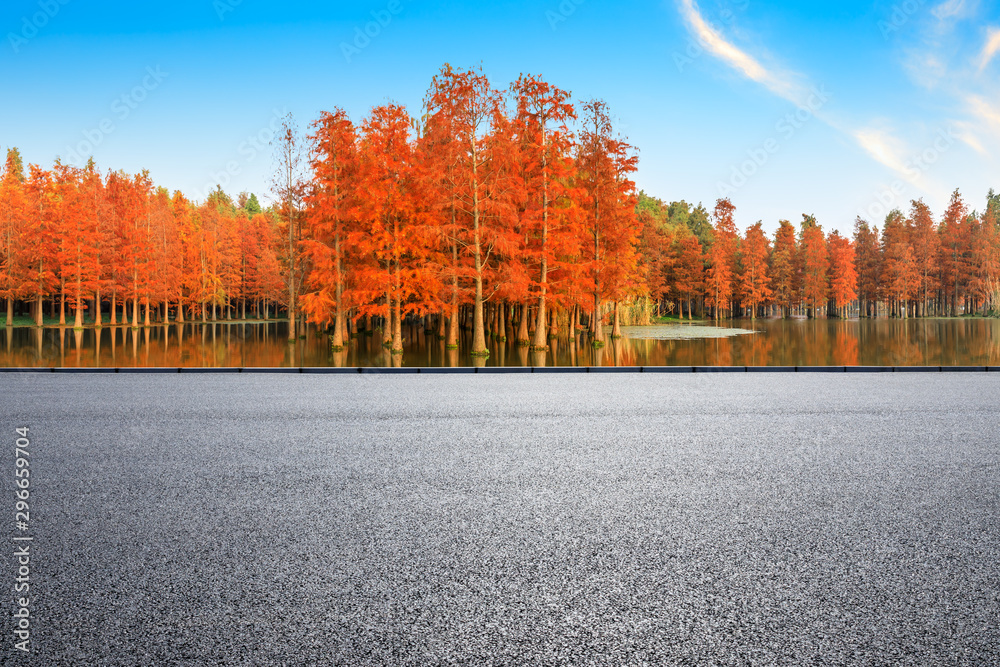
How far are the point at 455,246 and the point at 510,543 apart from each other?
2704cm

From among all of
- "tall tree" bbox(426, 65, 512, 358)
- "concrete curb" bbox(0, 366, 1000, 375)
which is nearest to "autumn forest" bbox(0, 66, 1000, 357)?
"tall tree" bbox(426, 65, 512, 358)

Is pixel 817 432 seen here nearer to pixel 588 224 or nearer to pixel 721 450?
pixel 721 450

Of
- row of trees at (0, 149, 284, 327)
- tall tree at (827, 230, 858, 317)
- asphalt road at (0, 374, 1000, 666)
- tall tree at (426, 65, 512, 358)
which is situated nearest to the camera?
asphalt road at (0, 374, 1000, 666)

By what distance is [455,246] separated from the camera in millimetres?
31125

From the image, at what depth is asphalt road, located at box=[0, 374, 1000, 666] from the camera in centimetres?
338

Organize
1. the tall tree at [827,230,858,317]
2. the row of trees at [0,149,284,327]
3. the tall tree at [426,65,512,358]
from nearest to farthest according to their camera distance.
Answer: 1. the tall tree at [426,65,512,358]
2. the row of trees at [0,149,284,327]
3. the tall tree at [827,230,858,317]

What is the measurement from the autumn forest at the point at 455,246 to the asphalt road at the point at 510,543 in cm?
2106

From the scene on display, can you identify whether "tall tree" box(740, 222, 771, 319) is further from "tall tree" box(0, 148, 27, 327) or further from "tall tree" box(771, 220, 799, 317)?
"tall tree" box(0, 148, 27, 327)

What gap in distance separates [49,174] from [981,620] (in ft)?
258

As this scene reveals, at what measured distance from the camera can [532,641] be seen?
132 inches

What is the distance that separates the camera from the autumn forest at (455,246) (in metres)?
30.5

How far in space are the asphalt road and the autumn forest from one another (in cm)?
2106

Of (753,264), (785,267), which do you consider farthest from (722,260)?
(785,267)

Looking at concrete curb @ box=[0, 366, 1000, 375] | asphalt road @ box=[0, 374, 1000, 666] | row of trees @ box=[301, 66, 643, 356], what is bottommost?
asphalt road @ box=[0, 374, 1000, 666]
